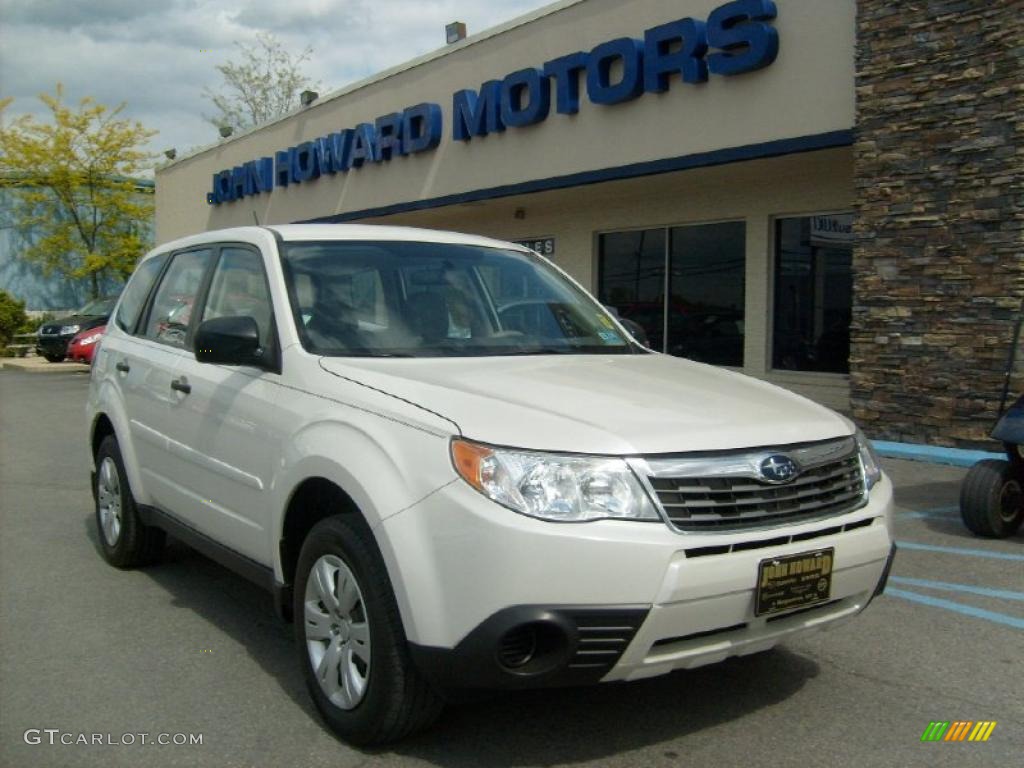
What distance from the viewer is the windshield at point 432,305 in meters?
4.17

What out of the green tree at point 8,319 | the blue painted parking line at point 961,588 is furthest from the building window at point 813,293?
the green tree at point 8,319

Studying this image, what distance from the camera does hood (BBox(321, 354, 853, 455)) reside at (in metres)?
3.14

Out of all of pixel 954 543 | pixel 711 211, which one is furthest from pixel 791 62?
pixel 954 543

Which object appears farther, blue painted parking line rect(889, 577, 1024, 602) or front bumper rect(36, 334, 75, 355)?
front bumper rect(36, 334, 75, 355)

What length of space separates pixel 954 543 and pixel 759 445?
3.85 meters

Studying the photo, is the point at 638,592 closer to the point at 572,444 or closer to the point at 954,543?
the point at 572,444

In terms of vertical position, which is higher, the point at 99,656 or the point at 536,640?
the point at 536,640

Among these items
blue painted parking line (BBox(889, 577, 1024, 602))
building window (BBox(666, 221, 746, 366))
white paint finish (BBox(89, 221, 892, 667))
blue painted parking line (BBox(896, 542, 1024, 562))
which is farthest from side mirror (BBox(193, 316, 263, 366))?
building window (BBox(666, 221, 746, 366))

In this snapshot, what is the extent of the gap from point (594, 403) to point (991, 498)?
161 inches

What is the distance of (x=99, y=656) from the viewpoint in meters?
4.45

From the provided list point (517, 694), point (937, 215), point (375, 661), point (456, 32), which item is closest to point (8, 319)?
point (456, 32)

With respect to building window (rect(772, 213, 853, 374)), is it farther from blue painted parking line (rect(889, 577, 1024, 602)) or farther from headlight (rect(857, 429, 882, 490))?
headlight (rect(857, 429, 882, 490))

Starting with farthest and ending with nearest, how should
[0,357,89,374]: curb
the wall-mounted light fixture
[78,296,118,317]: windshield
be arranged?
[78,296,118,317]: windshield → [0,357,89,374]: curb → the wall-mounted light fixture

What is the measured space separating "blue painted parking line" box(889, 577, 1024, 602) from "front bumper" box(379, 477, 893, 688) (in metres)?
2.72
